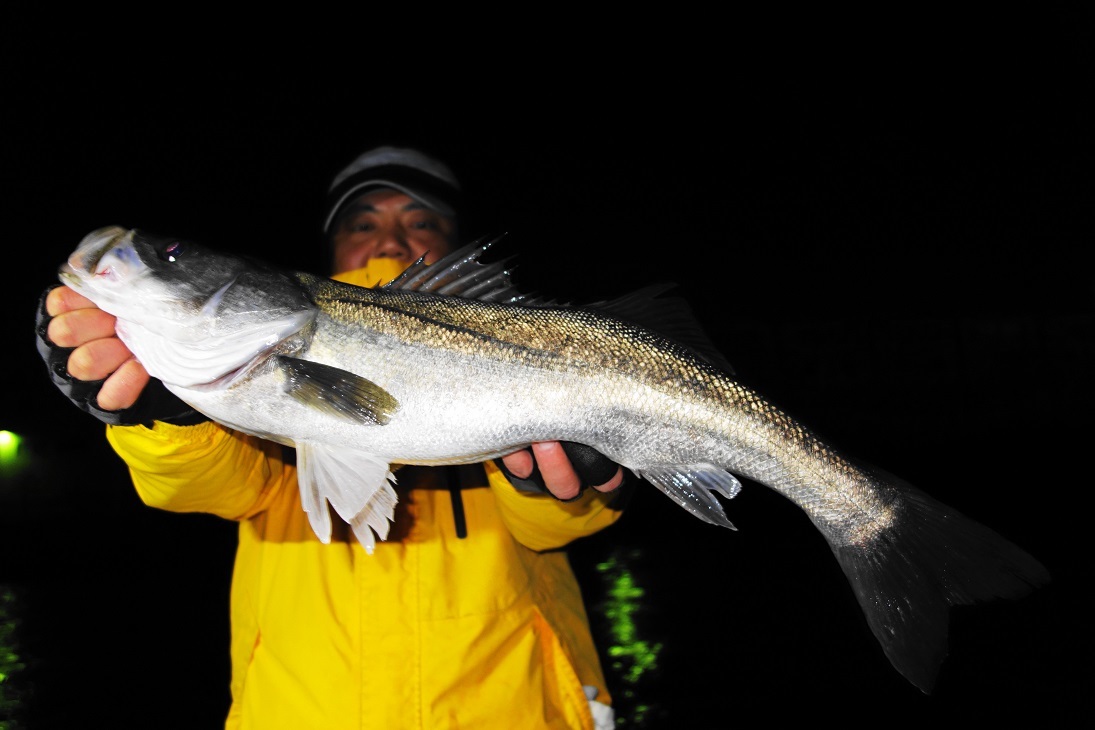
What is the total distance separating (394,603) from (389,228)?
183 cm

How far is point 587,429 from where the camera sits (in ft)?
5.83

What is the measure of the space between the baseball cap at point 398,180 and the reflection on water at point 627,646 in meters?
3.22

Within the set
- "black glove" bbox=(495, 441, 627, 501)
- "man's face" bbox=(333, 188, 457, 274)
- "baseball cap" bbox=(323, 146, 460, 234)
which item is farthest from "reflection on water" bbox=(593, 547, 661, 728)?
"baseball cap" bbox=(323, 146, 460, 234)

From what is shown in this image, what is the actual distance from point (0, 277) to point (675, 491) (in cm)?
2549

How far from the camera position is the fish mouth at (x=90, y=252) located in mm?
1583

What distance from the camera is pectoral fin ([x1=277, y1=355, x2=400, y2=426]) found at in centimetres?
167

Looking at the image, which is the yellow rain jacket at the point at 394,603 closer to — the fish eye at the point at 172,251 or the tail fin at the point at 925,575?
the fish eye at the point at 172,251

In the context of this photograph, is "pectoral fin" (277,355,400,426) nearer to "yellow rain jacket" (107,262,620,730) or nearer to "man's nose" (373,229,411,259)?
"yellow rain jacket" (107,262,620,730)

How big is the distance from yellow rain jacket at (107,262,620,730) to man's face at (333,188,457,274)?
A: 118 centimetres

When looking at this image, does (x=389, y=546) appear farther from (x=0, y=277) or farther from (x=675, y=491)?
(x=0, y=277)

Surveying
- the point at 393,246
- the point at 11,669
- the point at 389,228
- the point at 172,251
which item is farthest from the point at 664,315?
the point at 11,669

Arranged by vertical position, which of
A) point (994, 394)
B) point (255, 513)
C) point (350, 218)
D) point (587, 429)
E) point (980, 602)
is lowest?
point (980, 602)

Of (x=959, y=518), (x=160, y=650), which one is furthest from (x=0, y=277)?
(x=959, y=518)

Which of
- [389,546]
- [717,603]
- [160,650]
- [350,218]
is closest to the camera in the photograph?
[389,546]
